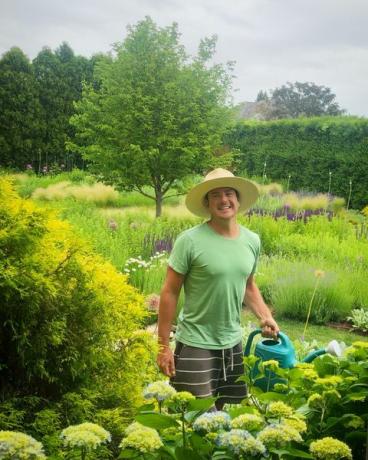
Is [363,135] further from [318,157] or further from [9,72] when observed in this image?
[9,72]

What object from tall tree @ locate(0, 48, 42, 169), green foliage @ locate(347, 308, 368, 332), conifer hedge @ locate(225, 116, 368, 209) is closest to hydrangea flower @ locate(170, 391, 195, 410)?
green foliage @ locate(347, 308, 368, 332)

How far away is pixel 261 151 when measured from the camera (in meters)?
14.1

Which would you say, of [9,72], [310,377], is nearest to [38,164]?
[9,72]

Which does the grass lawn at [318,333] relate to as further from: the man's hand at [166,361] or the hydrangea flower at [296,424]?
the hydrangea flower at [296,424]

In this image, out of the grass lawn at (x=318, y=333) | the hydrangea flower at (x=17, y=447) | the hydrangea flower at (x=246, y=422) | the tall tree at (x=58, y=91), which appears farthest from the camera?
the tall tree at (x=58, y=91)

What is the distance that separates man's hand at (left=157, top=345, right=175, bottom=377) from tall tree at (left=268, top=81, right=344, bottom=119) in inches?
883

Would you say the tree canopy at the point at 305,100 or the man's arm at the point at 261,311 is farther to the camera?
the tree canopy at the point at 305,100

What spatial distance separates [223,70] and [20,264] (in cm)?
823

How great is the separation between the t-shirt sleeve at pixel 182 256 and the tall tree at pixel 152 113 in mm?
6055

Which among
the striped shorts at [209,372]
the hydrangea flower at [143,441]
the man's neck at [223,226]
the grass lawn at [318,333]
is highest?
the man's neck at [223,226]

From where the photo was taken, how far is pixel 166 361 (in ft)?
5.95

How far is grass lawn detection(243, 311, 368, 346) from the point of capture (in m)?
3.81

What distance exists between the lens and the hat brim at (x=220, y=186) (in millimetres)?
1865

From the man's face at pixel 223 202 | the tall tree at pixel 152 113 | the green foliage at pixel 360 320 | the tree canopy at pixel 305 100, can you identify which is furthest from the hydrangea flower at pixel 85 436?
the tree canopy at pixel 305 100
